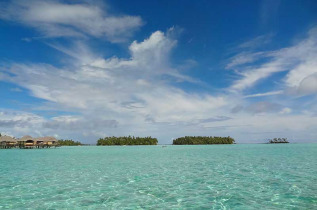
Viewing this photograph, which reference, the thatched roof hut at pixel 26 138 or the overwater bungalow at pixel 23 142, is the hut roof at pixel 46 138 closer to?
the overwater bungalow at pixel 23 142

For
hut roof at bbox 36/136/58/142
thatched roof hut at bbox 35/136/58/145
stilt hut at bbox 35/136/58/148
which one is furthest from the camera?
hut roof at bbox 36/136/58/142

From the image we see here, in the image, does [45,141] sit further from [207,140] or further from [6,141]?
[207,140]

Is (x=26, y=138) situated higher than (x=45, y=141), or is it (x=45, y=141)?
(x=26, y=138)

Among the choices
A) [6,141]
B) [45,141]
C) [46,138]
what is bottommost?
[6,141]

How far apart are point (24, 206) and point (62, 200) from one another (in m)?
1.79

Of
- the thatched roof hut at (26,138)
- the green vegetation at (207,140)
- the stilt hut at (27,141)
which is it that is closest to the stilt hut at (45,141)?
the stilt hut at (27,141)

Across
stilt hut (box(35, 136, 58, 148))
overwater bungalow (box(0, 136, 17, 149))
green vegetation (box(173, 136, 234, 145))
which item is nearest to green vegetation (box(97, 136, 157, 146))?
green vegetation (box(173, 136, 234, 145))

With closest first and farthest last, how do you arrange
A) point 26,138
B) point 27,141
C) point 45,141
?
point 26,138
point 27,141
point 45,141

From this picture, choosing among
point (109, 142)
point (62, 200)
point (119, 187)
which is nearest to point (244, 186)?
point (119, 187)

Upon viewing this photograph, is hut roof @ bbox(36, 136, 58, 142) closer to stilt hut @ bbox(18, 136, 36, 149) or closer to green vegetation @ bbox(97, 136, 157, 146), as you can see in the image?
stilt hut @ bbox(18, 136, 36, 149)

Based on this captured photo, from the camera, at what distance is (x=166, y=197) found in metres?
13.3

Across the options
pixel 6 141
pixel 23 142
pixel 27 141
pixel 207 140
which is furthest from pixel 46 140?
pixel 207 140

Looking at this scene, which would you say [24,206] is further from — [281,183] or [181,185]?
[281,183]

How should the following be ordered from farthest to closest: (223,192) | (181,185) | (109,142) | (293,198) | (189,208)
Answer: (109,142)
(181,185)
(223,192)
(293,198)
(189,208)
